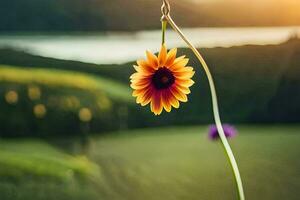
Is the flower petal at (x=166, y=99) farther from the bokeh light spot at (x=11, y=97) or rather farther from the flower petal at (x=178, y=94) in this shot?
the bokeh light spot at (x=11, y=97)

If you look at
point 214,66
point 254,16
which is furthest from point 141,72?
point 254,16

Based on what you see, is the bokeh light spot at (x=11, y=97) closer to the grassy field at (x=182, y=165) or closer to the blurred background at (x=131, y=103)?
the blurred background at (x=131, y=103)

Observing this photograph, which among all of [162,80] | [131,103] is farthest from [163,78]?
[131,103]

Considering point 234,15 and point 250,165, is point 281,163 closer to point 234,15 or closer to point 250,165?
point 250,165

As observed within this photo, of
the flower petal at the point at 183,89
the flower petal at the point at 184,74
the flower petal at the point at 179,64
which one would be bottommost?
the flower petal at the point at 183,89

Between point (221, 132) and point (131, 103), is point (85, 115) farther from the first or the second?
point (221, 132)

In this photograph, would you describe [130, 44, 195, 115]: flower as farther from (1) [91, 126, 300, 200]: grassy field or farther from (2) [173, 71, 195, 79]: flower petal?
(1) [91, 126, 300, 200]: grassy field

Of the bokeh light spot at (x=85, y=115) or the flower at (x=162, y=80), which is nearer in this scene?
the flower at (x=162, y=80)

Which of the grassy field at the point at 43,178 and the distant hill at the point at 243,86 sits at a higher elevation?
the distant hill at the point at 243,86

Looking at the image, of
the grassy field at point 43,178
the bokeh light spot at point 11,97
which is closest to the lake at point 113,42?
the bokeh light spot at point 11,97
